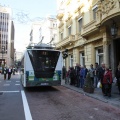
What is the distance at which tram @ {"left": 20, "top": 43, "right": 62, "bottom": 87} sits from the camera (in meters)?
14.7

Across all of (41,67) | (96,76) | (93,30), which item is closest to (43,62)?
(41,67)

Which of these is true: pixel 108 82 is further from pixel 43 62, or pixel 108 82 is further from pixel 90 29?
pixel 90 29

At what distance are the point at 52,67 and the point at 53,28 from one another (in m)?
53.5

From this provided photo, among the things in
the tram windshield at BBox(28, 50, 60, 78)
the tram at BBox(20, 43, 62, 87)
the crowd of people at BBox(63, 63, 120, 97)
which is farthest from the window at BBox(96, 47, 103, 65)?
the tram windshield at BBox(28, 50, 60, 78)

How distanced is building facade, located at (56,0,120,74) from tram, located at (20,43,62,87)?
441 cm

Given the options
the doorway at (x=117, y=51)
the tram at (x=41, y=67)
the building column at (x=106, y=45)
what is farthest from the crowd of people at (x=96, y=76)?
the tram at (x=41, y=67)

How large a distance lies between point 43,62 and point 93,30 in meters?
6.41

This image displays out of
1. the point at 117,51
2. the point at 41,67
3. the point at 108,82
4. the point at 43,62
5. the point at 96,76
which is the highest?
the point at 117,51

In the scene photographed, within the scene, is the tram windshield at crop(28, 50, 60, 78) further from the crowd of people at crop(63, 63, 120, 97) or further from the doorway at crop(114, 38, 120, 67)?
the doorway at crop(114, 38, 120, 67)

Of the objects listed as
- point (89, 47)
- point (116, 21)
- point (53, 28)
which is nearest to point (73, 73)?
point (89, 47)

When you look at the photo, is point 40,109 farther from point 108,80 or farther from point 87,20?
point 87,20

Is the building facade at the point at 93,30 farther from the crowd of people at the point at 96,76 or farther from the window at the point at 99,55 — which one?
the crowd of people at the point at 96,76

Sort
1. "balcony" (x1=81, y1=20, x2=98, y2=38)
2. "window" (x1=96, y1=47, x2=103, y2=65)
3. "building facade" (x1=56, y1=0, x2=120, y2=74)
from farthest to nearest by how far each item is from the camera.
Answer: "window" (x1=96, y1=47, x2=103, y2=65) < "balcony" (x1=81, y1=20, x2=98, y2=38) < "building facade" (x1=56, y1=0, x2=120, y2=74)

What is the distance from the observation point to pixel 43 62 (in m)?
15.1
